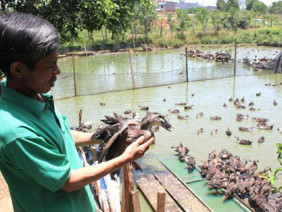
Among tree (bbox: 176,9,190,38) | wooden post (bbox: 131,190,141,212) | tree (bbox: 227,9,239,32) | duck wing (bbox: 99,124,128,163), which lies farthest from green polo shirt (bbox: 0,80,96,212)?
tree (bbox: 227,9,239,32)

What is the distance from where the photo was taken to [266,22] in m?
66.4

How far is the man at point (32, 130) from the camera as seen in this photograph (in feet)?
5.28

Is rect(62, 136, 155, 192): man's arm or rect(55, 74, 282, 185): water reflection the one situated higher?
rect(62, 136, 155, 192): man's arm

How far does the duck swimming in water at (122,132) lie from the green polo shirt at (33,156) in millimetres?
718

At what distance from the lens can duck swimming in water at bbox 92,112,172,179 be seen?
8.68ft

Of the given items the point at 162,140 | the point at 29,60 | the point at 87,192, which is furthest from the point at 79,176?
the point at 162,140

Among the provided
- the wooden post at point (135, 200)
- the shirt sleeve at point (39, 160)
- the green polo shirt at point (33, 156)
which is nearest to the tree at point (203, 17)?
the wooden post at point (135, 200)

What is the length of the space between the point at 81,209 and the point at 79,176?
0.34 meters

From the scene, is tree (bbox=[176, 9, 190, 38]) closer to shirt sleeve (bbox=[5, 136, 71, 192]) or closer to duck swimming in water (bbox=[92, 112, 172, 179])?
duck swimming in water (bbox=[92, 112, 172, 179])

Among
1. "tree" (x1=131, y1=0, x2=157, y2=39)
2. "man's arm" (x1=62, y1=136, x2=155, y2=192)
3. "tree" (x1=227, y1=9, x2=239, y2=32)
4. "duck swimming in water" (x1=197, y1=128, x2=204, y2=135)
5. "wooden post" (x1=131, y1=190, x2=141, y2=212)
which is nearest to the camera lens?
"man's arm" (x1=62, y1=136, x2=155, y2=192)

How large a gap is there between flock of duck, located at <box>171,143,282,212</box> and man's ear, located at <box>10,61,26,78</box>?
5272 millimetres

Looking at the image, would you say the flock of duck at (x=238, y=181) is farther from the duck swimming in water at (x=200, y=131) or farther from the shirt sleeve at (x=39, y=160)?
the shirt sleeve at (x=39, y=160)

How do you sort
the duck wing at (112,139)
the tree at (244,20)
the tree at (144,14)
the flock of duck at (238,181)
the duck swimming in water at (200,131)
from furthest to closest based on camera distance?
the tree at (244,20)
the tree at (144,14)
the duck swimming in water at (200,131)
the flock of duck at (238,181)
the duck wing at (112,139)

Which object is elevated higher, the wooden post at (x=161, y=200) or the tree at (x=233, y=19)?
the tree at (x=233, y=19)
